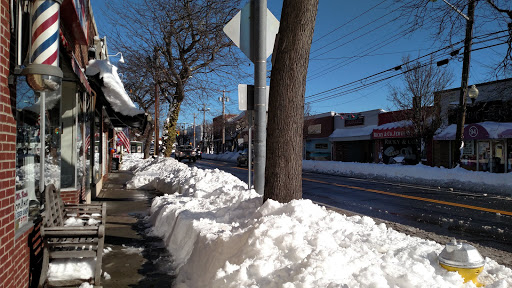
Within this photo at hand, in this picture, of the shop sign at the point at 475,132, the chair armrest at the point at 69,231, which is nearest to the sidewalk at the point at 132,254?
the chair armrest at the point at 69,231

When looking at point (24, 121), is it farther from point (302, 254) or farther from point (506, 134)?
point (506, 134)

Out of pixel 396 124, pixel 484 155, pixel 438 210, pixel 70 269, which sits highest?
pixel 396 124

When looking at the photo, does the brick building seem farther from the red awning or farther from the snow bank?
the red awning

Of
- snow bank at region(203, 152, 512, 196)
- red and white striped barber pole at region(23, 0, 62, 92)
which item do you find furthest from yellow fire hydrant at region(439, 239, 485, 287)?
snow bank at region(203, 152, 512, 196)

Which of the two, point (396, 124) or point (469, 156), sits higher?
point (396, 124)

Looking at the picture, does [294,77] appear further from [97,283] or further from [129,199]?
[129,199]

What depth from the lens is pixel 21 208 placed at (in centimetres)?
363

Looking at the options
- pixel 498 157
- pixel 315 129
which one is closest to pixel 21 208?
pixel 498 157

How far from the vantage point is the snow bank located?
13967 mm

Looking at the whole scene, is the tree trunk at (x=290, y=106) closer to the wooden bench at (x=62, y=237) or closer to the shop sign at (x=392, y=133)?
the wooden bench at (x=62, y=237)

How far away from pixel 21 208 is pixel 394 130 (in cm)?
2562

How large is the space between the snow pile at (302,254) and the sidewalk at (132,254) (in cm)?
25

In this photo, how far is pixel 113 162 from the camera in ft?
75.8

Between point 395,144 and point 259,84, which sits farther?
point 395,144
